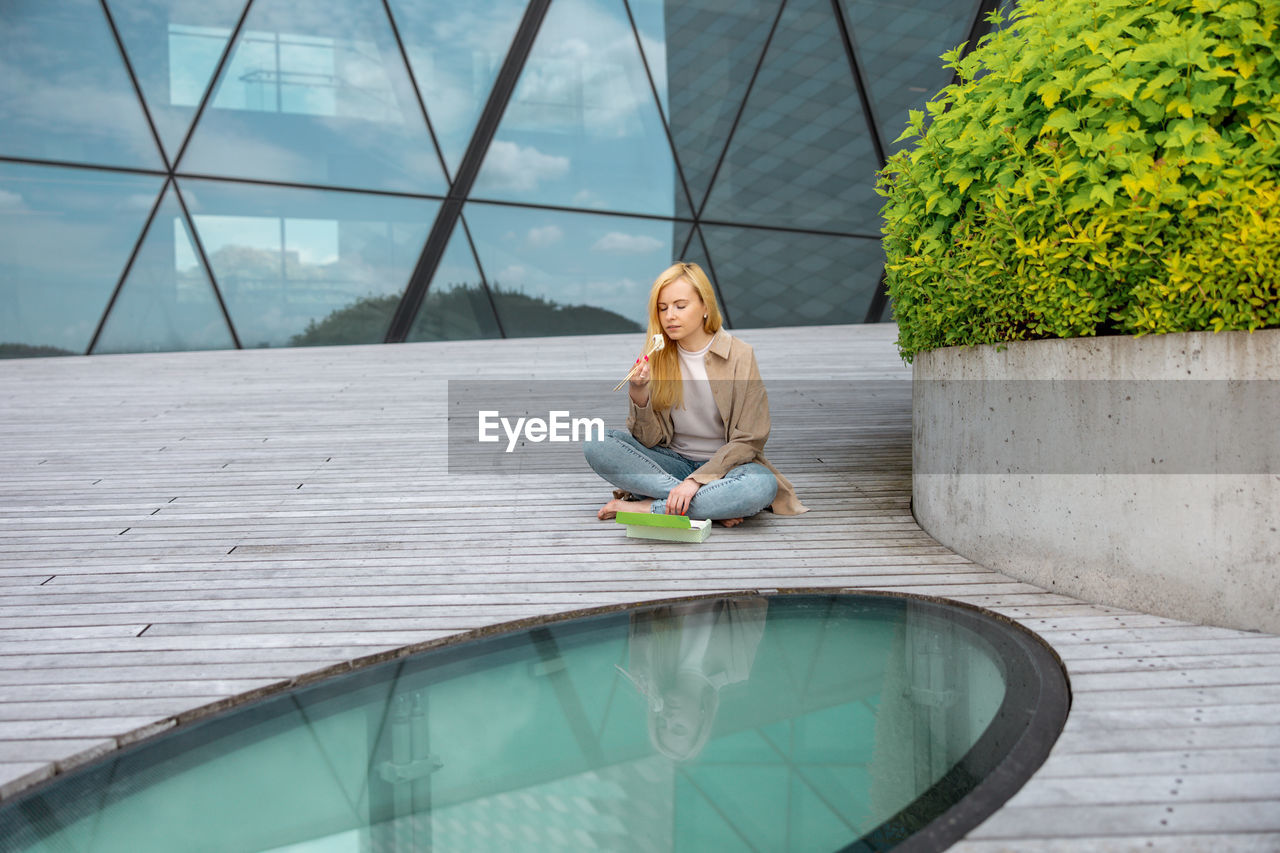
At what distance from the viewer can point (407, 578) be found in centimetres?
334

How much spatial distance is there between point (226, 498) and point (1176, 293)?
4155mm

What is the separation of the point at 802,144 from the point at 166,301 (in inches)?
346

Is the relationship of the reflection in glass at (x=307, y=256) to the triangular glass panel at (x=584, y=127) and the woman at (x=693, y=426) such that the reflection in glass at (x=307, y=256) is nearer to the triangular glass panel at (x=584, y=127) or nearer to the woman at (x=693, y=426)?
the triangular glass panel at (x=584, y=127)

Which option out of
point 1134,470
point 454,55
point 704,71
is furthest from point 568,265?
point 1134,470

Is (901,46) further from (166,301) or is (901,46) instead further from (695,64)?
(166,301)

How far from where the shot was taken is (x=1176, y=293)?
8.64 feet

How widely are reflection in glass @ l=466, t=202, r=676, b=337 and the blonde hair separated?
861 centimetres

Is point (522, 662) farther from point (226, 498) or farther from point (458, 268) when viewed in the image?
point (458, 268)

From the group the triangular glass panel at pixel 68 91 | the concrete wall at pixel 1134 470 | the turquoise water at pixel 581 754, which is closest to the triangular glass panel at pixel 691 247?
the triangular glass panel at pixel 68 91

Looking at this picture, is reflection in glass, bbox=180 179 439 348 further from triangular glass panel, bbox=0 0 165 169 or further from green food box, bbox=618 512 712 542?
green food box, bbox=618 512 712 542

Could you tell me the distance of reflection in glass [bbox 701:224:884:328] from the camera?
12.9 m

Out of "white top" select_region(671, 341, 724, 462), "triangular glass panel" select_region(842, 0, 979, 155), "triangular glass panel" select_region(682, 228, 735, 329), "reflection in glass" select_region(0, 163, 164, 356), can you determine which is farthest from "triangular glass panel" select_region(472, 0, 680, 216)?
"white top" select_region(671, 341, 724, 462)

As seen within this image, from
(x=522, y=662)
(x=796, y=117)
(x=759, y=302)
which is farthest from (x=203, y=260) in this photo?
(x=522, y=662)

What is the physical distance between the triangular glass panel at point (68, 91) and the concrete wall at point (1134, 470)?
11389mm
